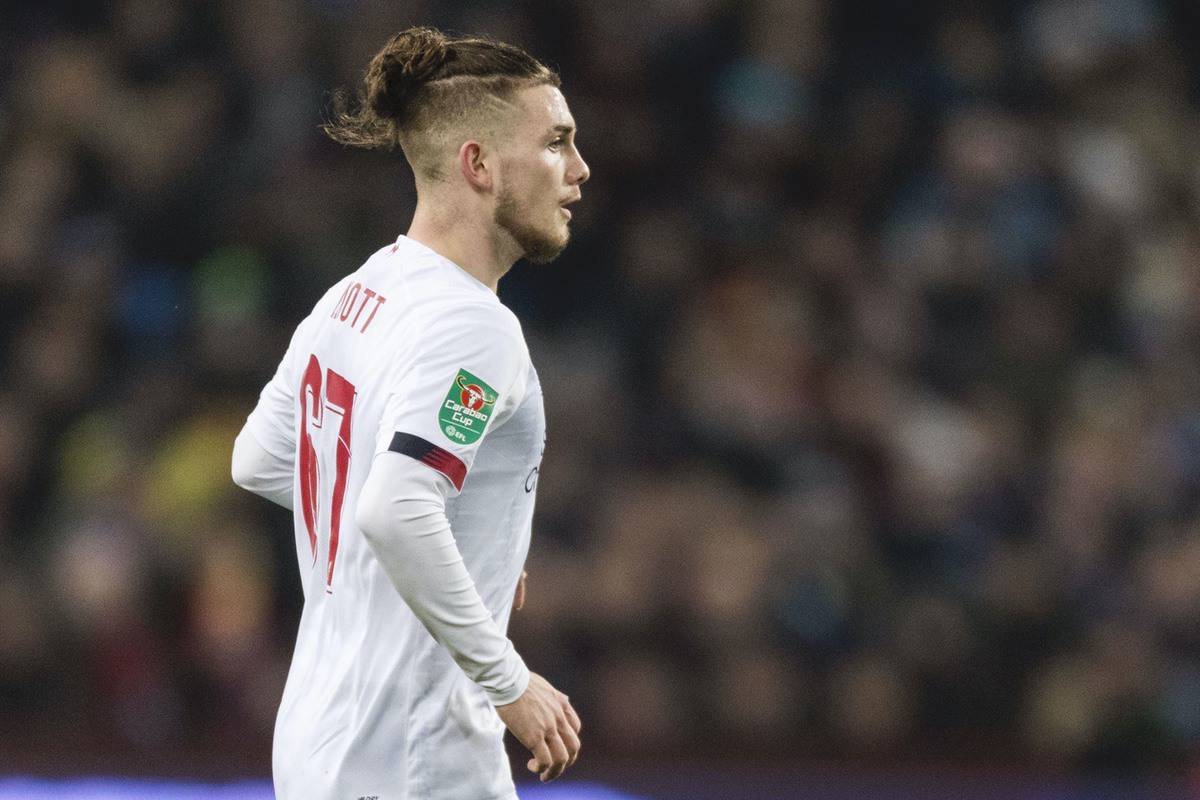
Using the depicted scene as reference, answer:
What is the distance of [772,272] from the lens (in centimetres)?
936

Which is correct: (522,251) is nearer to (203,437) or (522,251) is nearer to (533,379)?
(533,379)

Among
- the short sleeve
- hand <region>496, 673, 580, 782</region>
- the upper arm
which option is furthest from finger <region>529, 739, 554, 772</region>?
the upper arm

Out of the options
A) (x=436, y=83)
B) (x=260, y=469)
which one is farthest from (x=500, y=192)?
(x=260, y=469)

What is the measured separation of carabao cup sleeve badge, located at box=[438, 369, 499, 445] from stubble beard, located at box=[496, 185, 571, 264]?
0.41 meters

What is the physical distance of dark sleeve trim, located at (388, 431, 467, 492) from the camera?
Result: 9.99ft

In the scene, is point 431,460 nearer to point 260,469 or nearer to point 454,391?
point 454,391

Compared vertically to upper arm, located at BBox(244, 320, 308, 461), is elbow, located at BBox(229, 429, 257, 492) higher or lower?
lower

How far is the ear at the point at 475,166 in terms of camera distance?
11.1 ft

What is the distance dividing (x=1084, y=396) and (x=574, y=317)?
2514 millimetres

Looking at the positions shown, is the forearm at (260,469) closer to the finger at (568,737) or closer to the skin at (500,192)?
the skin at (500,192)

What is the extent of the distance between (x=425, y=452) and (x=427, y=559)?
17cm

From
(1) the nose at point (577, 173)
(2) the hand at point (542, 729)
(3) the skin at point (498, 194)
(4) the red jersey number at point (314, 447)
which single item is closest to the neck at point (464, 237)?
(3) the skin at point (498, 194)

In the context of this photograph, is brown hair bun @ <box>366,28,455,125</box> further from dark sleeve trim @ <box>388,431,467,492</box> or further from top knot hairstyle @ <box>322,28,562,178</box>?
dark sleeve trim @ <box>388,431,467,492</box>

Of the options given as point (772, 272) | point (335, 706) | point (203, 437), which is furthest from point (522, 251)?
point (772, 272)
